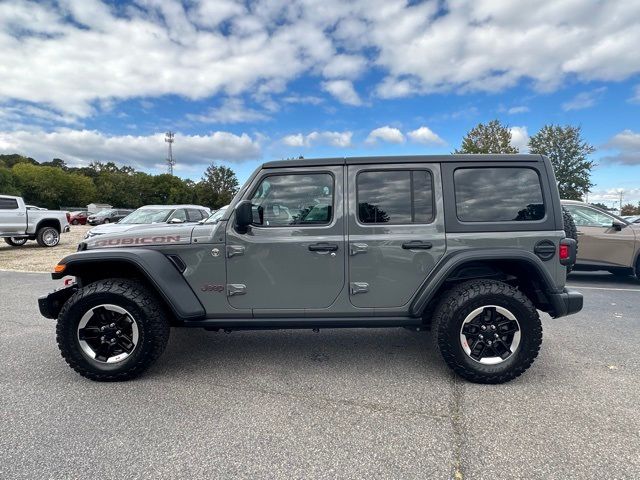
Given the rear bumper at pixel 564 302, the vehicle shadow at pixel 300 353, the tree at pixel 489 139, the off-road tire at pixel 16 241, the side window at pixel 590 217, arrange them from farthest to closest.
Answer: the tree at pixel 489 139, the off-road tire at pixel 16 241, the side window at pixel 590 217, the vehicle shadow at pixel 300 353, the rear bumper at pixel 564 302

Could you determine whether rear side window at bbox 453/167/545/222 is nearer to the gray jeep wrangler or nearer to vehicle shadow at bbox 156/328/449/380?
the gray jeep wrangler

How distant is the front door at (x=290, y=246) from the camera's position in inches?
123

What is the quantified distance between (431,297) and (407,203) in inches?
32.4

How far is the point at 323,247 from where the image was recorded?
311cm

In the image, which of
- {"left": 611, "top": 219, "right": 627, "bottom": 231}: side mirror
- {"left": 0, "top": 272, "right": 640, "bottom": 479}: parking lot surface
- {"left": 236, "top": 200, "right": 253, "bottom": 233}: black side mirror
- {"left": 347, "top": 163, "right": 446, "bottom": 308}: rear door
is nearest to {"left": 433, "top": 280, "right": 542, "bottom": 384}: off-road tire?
{"left": 0, "top": 272, "right": 640, "bottom": 479}: parking lot surface

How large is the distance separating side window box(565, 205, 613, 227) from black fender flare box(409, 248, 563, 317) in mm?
5405

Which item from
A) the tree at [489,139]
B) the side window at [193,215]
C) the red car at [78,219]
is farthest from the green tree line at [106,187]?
the side window at [193,215]

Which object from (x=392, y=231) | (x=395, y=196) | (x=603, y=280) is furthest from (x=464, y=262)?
(x=603, y=280)

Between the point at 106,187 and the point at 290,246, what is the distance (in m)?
75.5

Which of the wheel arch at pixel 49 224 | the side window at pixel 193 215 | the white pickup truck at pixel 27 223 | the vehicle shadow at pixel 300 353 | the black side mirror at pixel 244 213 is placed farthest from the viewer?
the wheel arch at pixel 49 224

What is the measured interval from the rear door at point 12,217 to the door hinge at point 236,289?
13.2 m

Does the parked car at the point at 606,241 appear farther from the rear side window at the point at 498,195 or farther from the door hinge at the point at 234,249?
the door hinge at the point at 234,249

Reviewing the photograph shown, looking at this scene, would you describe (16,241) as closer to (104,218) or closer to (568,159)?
(104,218)

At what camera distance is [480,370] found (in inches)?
120
